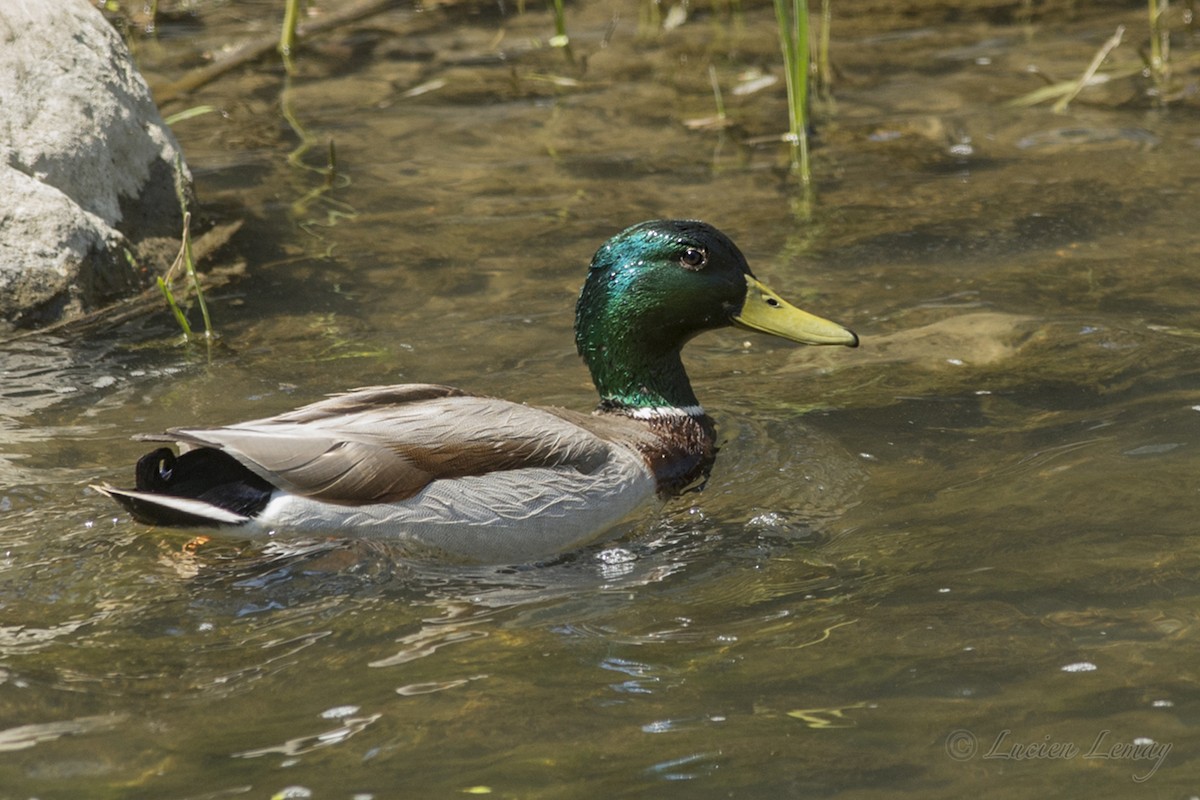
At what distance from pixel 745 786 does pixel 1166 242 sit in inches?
190

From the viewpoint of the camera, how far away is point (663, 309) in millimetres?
5645

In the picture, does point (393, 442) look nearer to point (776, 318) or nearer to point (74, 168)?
point (776, 318)

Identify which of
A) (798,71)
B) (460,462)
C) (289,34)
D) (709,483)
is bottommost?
(709,483)

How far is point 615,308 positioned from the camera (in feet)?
18.5

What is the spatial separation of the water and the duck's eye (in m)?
0.69

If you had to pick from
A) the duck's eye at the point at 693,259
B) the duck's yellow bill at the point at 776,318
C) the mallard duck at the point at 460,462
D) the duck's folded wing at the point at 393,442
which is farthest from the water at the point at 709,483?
the duck's eye at the point at 693,259

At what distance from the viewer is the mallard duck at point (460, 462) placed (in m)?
4.64

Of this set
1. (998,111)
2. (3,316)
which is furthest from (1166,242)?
(3,316)

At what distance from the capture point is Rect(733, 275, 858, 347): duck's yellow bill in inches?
222

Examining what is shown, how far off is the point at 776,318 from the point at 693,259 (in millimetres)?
385

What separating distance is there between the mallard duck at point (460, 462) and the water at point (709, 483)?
121mm

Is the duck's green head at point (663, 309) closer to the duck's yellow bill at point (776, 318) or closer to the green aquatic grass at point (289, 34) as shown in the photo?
the duck's yellow bill at point (776, 318)

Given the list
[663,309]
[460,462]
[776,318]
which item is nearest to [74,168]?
[663,309]

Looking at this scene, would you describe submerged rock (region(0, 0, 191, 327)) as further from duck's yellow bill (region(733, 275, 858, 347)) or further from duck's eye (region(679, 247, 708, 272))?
duck's yellow bill (region(733, 275, 858, 347))
